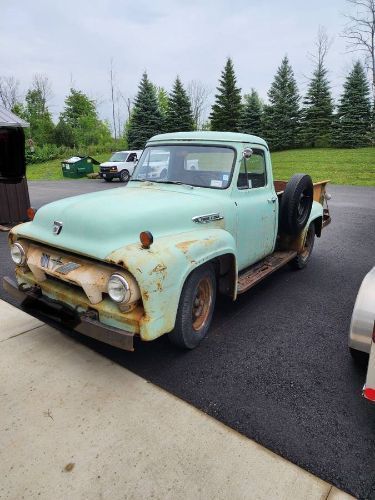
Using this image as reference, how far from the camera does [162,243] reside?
3.02 meters

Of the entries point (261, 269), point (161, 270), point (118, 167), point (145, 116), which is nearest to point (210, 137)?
point (261, 269)

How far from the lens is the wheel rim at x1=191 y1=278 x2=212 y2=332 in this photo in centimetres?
355

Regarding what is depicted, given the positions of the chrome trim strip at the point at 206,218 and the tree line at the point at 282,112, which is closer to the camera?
the chrome trim strip at the point at 206,218

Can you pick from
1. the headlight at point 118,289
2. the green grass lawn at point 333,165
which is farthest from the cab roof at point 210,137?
the green grass lawn at point 333,165

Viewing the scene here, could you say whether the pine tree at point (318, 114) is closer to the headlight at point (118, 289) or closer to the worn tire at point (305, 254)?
the worn tire at point (305, 254)

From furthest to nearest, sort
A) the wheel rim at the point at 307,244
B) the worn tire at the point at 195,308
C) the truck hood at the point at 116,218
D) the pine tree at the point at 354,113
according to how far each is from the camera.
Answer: the pine tree at the point at 354,113 → the wheel rim at the point at 307,244 → the worn tire at the point at 195,308 → the truck hood at the point at 116,218

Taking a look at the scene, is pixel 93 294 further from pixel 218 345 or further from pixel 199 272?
pixel 218 345

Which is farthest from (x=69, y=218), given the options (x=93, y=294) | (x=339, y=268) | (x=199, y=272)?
(x=339, y=268)

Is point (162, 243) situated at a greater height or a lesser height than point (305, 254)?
greater

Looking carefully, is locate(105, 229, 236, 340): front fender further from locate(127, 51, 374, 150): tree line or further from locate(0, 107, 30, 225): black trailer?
locate(127, 51, 374, 150): tree line

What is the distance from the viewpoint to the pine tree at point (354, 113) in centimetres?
3238

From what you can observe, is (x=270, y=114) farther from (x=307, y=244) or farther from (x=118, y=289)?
(x=118, y=289)

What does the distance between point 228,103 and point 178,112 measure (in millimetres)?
5121

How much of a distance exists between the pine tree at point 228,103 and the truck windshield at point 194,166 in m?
33.6
